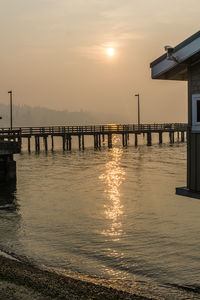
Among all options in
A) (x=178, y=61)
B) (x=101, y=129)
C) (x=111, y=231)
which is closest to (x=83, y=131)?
(x=101, y=129)

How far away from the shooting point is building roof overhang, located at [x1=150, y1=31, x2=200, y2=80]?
12492 mm

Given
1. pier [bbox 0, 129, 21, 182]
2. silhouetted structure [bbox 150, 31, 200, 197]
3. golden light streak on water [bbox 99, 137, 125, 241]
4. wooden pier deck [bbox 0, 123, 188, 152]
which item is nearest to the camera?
silhouetted structure [bbox 150, 31, 200, 197]

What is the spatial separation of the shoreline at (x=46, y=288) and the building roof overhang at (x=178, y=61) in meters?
6.90

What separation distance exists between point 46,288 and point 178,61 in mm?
7540

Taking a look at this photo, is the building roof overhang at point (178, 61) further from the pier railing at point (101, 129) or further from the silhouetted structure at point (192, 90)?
the pier railing at point (101, 129)

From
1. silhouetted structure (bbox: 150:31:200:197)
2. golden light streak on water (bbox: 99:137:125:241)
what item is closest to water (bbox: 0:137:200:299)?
golden light streak on water (bbox: 99:137:125:241)

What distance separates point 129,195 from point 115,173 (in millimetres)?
12260

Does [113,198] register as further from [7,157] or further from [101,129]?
[101,129]

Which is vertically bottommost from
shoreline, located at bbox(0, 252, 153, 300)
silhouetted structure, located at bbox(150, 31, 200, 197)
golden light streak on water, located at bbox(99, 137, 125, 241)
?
golden light streak on water, located at bbox(99, 137, 125, 241)

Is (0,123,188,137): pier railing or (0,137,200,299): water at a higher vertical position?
(0,123,188,137): pier railing

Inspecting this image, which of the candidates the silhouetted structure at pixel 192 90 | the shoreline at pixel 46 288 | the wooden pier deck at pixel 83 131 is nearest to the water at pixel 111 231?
the shoreline at pixel 46 288

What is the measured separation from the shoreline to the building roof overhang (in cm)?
690

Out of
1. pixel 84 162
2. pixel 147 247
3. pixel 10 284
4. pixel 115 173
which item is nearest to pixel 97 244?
pixel 147 247

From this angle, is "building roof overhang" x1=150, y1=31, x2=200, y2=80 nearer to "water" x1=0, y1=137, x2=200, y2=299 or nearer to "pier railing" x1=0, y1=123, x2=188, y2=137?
"water" x1=0, y1=137, x2=200, y2=299
